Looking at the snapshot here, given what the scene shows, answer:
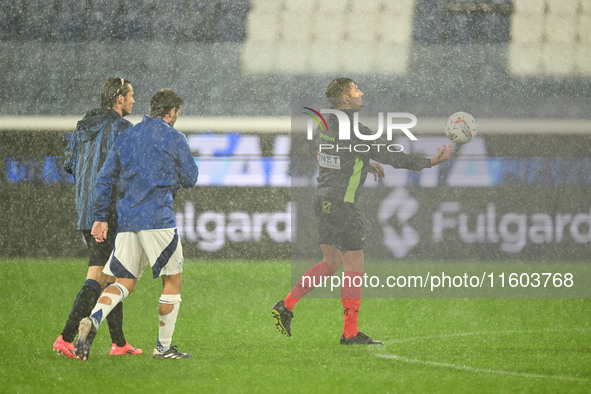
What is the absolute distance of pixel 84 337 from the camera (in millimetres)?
5305

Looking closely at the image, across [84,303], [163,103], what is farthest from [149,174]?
[84,303]

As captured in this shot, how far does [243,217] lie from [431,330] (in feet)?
23.8

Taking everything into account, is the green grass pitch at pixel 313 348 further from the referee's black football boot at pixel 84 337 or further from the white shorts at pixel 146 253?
the white shorts at pixel 146 253

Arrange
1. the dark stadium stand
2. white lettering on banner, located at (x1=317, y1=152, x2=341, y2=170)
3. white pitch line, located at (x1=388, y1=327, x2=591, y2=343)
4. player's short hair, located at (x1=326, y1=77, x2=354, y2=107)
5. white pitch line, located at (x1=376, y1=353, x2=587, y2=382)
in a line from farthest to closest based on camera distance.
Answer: the dark stadium stand < white pitch line, located at (x1=388, y1=327, x2=591, y2=343) < white lettering on banner, located at (x1=317, y1=152, x2=341, y2=170) < player's short hair, located at (x1=326, y1=77, x2=354, y2=107) < white pitch line, located at (x1=376, y1=353, x2=587, y2=382)

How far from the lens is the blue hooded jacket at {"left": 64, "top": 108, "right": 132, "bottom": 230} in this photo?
5.65m

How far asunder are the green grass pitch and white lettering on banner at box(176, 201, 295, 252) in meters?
3.70

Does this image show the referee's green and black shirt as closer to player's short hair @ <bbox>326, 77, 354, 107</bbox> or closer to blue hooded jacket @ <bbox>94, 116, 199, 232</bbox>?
player's short hair @ <bbox>326, 77, 354, 107</bbox>

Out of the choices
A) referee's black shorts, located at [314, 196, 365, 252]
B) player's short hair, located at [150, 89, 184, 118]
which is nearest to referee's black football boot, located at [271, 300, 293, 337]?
referee's black shorts, located at [314, 196, 365, 252]

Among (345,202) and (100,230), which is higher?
(345,202)

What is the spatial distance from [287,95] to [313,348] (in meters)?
12.2

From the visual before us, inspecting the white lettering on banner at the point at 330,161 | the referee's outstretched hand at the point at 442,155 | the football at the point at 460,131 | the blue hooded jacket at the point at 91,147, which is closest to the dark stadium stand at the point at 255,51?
the football at the point at 460,131

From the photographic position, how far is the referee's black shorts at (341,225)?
619cm

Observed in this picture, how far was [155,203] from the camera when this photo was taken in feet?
17.7

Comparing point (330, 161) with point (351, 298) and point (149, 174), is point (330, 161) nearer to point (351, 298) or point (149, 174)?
point (351, 298)
